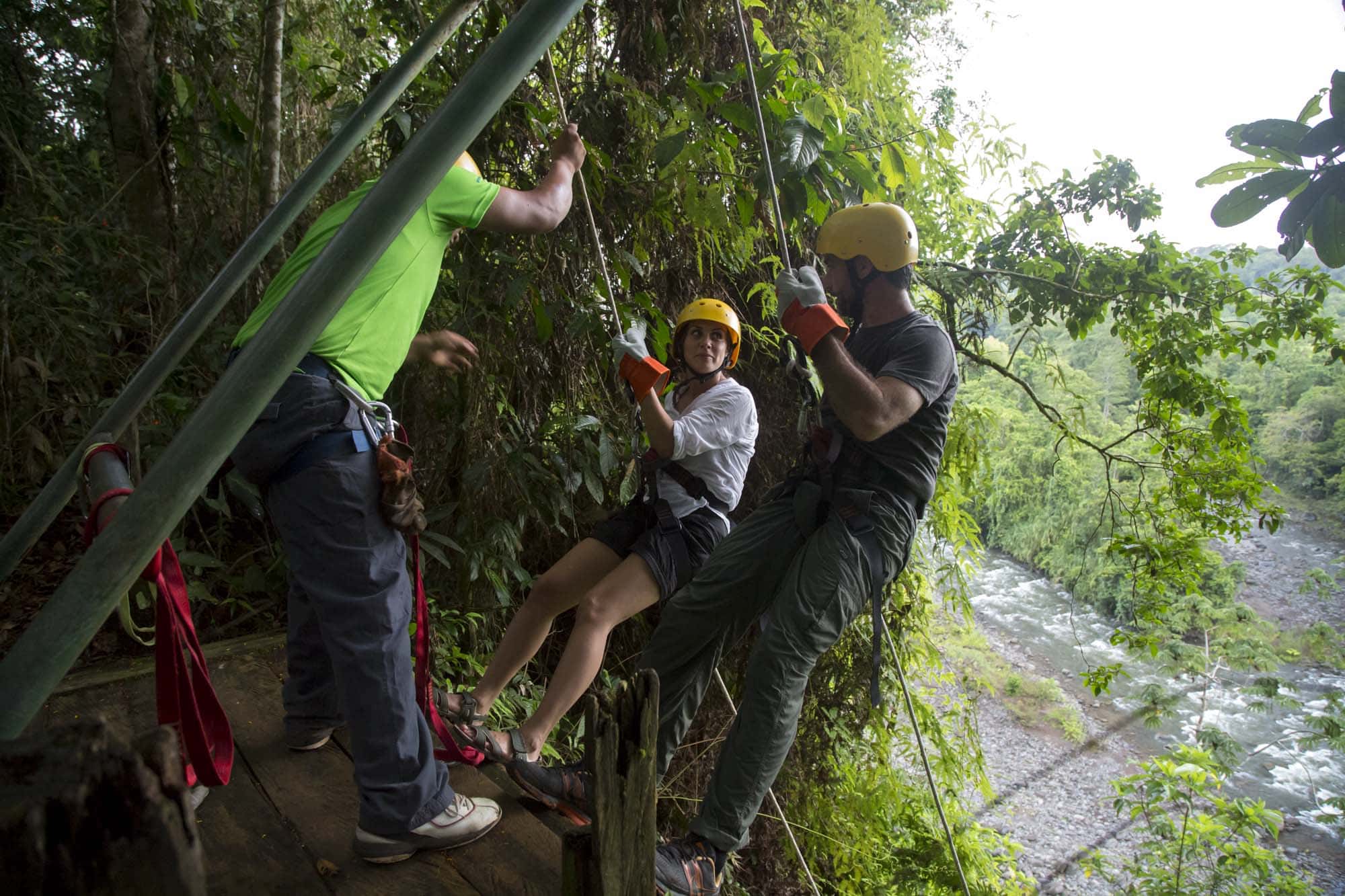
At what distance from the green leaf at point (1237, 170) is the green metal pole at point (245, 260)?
1.49m

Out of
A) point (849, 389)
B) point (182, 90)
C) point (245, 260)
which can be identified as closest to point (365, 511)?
point (245, 260)

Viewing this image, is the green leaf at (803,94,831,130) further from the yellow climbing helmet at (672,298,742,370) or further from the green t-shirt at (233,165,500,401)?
the green t-shirt at (233,165,500,401)

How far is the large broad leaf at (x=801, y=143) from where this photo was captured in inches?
95.1

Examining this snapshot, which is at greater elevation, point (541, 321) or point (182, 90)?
point (182, 90)

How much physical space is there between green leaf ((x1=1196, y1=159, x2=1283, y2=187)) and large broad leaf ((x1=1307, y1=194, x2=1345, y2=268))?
97mm

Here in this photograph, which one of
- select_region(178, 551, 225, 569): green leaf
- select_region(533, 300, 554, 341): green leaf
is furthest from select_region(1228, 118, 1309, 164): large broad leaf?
select_region(178, 551, 225, 569): green leaf

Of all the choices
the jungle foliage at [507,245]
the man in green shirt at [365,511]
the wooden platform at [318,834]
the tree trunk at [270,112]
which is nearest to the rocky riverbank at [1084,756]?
the jungle foliage at [507,245]

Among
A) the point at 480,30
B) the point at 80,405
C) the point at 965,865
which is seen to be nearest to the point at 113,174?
the point at 80,405

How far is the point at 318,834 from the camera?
1.74 m

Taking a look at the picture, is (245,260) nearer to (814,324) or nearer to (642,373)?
(642,373)

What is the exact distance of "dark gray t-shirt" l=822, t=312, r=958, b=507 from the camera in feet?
6.71

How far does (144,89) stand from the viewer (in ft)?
11.1

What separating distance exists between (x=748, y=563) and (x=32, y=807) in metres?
1.88

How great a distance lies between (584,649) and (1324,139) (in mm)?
1954
